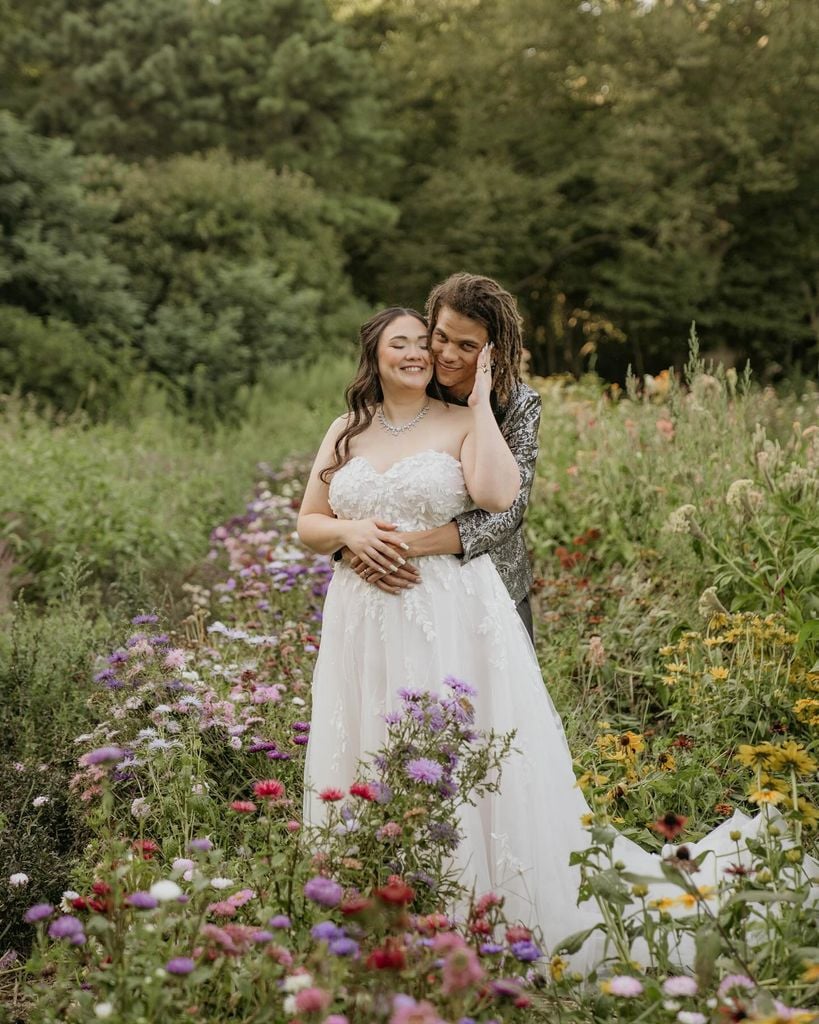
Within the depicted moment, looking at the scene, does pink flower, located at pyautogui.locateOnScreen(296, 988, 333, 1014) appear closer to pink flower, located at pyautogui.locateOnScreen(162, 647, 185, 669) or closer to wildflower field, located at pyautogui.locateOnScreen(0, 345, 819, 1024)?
wildflower field, located at pyautogui.locateOnScreen(0, 345, 819, 1024)

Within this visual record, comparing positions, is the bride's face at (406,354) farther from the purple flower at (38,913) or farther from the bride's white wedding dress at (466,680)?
the purple flower at (38,913)

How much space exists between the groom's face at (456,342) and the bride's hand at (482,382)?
0.05 m

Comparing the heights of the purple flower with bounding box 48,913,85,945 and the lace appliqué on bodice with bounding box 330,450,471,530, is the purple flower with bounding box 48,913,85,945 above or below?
below

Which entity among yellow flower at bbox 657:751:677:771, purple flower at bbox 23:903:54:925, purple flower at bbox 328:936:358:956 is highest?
purple flower at bbox 328:936:358:956

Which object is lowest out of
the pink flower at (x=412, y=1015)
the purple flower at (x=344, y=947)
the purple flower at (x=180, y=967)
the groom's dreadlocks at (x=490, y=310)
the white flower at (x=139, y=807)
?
the white flower at (x=139, y=807)

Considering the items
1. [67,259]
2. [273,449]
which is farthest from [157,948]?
[67,259]

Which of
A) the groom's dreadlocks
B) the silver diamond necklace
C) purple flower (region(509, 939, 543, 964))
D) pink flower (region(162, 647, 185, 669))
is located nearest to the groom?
the groom's dreadlocks

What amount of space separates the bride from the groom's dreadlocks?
3.7 inches

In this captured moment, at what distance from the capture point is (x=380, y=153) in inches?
905

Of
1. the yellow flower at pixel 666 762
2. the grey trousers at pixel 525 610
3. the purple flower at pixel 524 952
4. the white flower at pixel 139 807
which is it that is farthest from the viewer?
the grey trousers at pixel 525 610

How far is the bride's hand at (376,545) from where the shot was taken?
321 cm

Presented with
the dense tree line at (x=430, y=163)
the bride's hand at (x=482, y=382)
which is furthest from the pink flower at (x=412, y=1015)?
the dense tree line at (x=430, y=163)

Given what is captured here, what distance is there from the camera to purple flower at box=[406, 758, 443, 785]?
2.42 metres

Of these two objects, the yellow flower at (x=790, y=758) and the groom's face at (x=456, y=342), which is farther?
the groom's face at (x=456, y=342)
